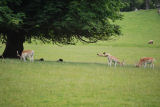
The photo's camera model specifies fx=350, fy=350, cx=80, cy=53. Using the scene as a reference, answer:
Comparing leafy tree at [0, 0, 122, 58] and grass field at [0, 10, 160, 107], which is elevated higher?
leafy tree at [0, 0, 122, 58]

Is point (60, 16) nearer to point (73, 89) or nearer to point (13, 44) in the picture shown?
point (13, 44)

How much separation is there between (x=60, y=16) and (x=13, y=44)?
4774 mm

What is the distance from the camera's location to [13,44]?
86.3ft

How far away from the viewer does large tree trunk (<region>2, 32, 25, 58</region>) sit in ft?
86.1

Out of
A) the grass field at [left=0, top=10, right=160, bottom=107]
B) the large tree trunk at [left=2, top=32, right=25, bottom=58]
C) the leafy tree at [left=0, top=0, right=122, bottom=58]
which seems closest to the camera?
the grass field at [left=0, top=10, right=160, bottom=107]

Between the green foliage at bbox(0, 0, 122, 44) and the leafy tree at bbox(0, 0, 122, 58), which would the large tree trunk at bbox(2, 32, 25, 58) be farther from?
the green foliage at bbox(0, 0, 122, 44)

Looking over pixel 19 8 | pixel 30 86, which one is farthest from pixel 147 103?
pixel 19 8

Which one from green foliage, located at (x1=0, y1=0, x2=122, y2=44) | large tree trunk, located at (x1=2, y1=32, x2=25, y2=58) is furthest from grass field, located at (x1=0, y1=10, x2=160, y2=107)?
large tree trunk, located at (x1=2, y1=32, x2=25, y2=58)

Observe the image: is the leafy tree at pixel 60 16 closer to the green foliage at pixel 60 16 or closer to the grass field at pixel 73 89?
the green foliage at pixel 60 16

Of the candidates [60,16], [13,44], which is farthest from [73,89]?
[13,44]

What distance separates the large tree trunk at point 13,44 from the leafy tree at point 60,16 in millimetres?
446

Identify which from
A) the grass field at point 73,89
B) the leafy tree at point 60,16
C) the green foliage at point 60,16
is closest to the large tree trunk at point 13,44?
the leafy tree at point 60,16

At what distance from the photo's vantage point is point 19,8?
2409 cm

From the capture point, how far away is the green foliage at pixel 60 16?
22.5 m
